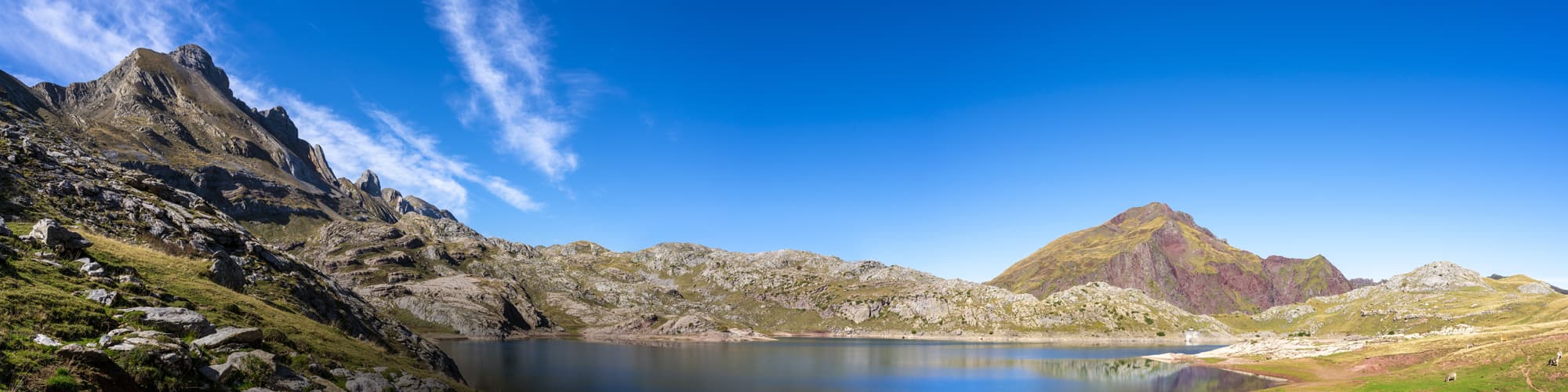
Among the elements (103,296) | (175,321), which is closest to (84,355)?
(175,321)

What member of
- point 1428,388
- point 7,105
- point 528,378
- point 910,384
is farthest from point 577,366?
point 1428,388

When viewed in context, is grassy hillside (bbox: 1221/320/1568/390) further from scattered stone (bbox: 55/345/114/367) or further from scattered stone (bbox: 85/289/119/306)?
scattered stone (bbox: 85/289/119/306)

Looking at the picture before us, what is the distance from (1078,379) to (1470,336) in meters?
56.2

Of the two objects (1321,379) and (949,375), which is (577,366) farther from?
(1321,379)

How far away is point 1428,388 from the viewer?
191 feet

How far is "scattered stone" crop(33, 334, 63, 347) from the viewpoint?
17750 mm

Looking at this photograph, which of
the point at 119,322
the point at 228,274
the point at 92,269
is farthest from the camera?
the point at 228,274

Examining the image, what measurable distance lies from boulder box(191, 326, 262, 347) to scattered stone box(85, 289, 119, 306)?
12.2 feet

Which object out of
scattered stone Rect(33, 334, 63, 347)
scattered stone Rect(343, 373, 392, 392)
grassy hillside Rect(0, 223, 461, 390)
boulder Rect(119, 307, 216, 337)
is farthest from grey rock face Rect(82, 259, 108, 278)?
scattered stone Rect(33, 334, 63, 347)

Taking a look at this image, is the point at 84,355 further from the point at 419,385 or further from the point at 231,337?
the point at 419,385

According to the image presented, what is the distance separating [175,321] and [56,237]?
12.6 meters

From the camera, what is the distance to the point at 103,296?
1002 inches

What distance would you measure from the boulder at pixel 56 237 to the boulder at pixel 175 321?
32.4ft

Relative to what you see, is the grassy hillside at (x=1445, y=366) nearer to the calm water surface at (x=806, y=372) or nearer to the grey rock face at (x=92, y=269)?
the calm water surface at (x=806, y=372)
